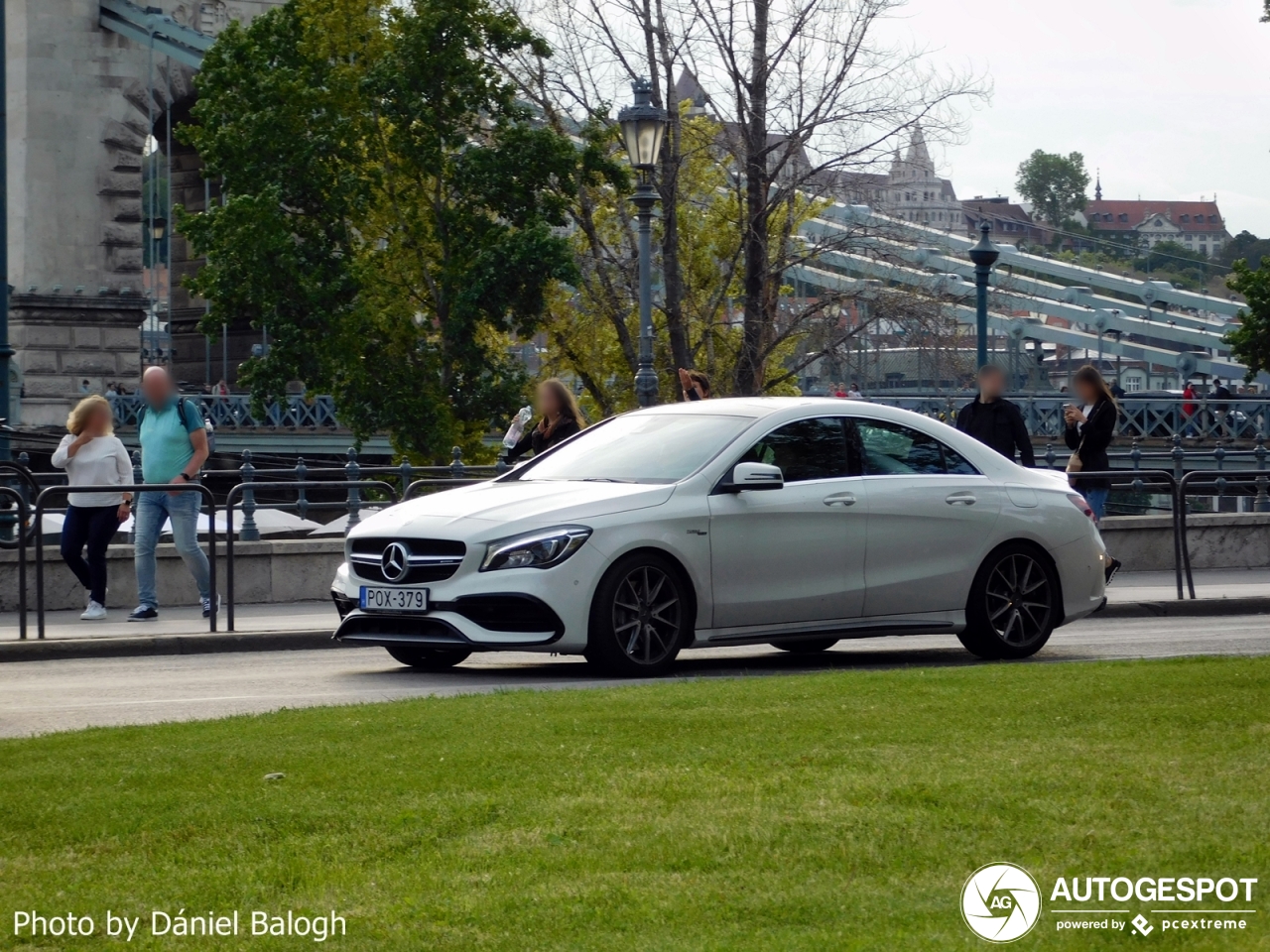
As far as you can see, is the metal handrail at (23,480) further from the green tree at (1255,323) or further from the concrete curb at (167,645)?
the green tree at (1255,323)

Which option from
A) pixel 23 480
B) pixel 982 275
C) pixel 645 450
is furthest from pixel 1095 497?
pixel 982 275

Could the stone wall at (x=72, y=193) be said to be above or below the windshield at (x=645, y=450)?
above

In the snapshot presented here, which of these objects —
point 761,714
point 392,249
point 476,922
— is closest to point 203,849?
point 476,922

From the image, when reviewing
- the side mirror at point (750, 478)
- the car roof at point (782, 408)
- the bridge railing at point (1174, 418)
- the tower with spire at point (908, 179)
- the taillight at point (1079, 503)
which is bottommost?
the taillight at point (1079, 503)

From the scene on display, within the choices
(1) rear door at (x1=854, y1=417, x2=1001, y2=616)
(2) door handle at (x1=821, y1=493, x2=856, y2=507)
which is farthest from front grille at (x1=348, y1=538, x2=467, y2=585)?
(1) rear door at (x1=854, y1=417, x2=1001, y2=616)

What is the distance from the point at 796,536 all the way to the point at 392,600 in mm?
2209

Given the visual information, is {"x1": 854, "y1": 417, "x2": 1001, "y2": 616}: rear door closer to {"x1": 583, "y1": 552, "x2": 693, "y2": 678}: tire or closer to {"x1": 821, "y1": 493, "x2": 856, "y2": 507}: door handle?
{"x1": 821, "y1": 493, "x2": 856, "y2": 507}: door handle

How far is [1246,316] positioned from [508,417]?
29.5 meters

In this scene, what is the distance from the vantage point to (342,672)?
10859mm

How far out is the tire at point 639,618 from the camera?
995cm

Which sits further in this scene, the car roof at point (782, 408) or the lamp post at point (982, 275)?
the lamp post at point (982, 275)

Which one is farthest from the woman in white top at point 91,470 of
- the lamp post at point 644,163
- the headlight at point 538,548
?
the lamp post at point 644,163

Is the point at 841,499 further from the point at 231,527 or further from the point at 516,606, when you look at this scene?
the point at 231,527

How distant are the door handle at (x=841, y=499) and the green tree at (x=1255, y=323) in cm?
4436
